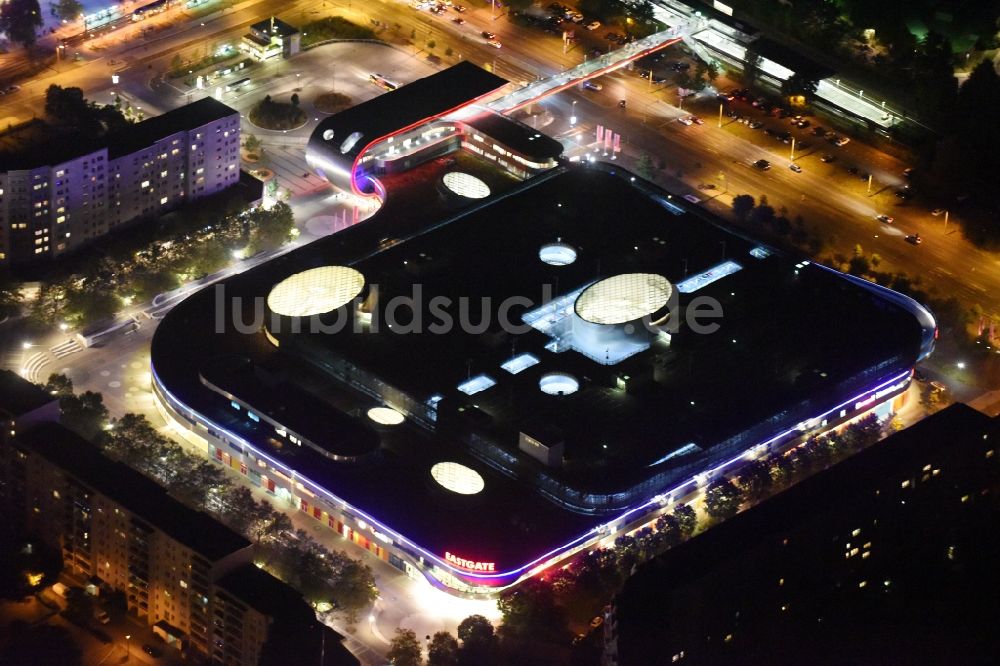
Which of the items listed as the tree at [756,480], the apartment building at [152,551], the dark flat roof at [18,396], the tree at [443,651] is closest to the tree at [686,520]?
the tree at [756,480]

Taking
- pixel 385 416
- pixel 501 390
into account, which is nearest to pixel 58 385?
pixel 385 416

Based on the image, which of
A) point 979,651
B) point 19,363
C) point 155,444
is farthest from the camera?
point 19,363

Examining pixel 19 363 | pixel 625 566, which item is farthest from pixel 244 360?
pixel 625 566

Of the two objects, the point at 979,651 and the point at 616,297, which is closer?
the point at 979,651

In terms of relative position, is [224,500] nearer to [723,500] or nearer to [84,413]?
[84,413]

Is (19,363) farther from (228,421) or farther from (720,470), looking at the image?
(720,470)

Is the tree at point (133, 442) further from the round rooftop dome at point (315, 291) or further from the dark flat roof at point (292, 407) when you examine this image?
the round rooftop dome at point (315, 291)
